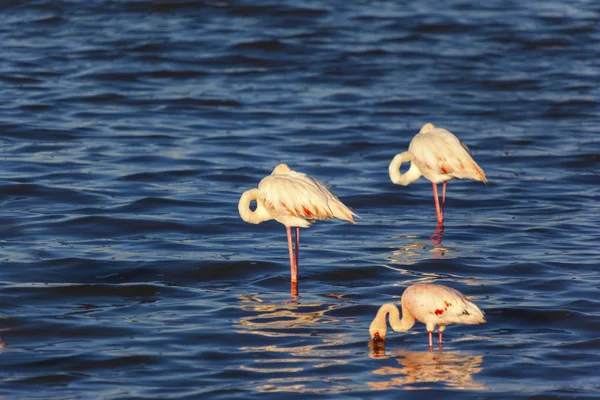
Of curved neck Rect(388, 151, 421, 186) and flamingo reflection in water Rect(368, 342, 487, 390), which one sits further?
curved neck Rect(388, 151, 421, 186)

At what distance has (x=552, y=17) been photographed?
1053 inches

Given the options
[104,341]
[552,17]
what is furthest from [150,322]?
[552,17]

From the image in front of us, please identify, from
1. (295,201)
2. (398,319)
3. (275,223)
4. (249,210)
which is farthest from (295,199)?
(275,223)

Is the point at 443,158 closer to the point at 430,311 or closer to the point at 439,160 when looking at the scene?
the point at 439,160

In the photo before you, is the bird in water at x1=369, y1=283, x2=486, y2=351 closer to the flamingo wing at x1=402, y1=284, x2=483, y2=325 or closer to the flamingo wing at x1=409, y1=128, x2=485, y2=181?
the flamingo wing at x1=402, y1=284, x2=483, y2=325

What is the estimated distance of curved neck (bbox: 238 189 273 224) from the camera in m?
10.2

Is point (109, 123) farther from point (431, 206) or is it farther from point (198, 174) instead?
point (431, 206)

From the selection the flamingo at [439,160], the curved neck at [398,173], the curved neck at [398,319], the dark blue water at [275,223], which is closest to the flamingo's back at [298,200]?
the dark blue water at [275,223]

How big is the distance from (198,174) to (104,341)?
6.67m

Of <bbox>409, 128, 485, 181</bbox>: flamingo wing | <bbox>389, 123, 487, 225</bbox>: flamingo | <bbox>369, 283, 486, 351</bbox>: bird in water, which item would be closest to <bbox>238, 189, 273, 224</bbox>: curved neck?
<bbox>369, 283, 486, 351</bbox>: bird in water

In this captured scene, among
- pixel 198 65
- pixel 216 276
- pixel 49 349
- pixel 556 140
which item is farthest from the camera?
pixel 198 65

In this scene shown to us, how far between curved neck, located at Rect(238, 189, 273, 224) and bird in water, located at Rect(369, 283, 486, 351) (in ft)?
7.89

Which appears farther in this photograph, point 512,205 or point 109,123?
point 109,123

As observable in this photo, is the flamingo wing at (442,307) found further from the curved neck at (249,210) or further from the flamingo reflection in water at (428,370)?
Result: the curved neck at (249,210)
